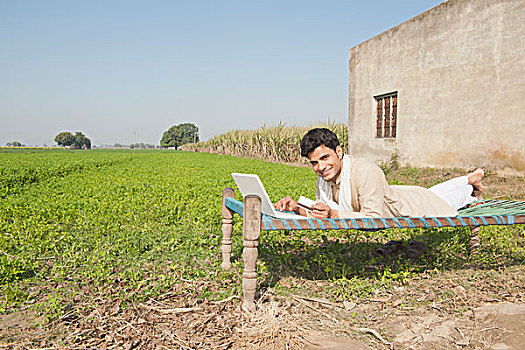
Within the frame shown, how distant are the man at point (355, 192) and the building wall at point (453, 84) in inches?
260

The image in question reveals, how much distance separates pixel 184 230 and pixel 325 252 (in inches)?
71.5

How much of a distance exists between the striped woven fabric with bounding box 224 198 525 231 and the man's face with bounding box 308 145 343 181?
21.8 inches

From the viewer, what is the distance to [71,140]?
125875 mm

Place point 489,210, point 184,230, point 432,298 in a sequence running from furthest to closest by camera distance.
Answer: point 184,230 < point 489,210 < point 432,298

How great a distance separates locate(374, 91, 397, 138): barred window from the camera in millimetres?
12891

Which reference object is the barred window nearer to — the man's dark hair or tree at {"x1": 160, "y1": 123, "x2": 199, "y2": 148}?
the man's dark hair

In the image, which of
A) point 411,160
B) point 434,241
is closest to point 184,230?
point 434,241

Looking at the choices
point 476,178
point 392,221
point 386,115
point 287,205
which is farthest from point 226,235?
point 386,115

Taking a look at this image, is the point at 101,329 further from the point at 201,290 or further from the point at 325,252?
→ the point at 325,252

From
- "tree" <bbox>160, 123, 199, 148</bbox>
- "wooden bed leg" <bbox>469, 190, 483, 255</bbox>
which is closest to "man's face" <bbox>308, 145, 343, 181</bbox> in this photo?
"wooden bed leg" <bbox>469, 190, 483, 255</bbox>

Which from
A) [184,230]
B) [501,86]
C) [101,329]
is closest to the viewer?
[101,329]

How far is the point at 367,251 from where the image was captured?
14.5 feet

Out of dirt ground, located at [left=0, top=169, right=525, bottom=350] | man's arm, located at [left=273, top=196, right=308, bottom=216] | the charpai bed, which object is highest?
man's arm, located at [left=273, top=196, right=308, bottom=216]

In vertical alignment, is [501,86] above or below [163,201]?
above
